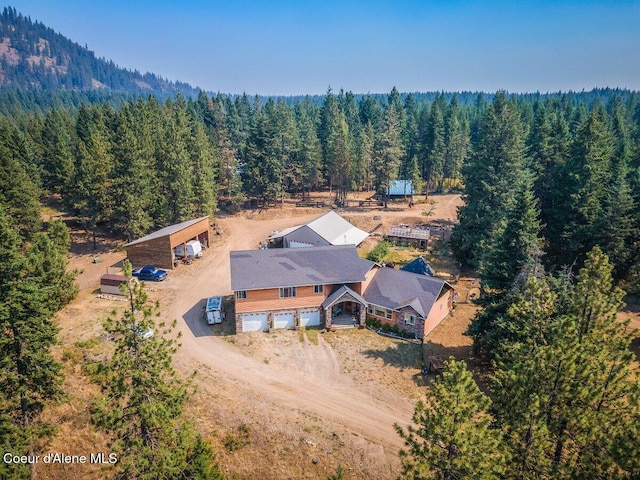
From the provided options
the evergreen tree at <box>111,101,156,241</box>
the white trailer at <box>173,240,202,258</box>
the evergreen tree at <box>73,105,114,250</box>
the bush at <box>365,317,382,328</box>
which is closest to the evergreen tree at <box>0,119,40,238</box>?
the evergreen tree at <box>73,105,114,250</box>

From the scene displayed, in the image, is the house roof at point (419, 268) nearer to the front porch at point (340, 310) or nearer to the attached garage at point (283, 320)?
the front porch at point (340, 310)

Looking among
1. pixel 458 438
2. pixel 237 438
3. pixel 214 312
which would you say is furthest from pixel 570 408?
pixel 214 312

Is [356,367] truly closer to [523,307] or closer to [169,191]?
[523,307]

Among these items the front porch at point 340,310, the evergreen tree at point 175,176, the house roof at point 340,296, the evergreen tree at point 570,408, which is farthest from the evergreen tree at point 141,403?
the evergreen tree at point 175,176

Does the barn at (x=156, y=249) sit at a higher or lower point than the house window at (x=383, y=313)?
higher

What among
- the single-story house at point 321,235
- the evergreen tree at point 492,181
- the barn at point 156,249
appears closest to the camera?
the evergreen tree at point 492,181

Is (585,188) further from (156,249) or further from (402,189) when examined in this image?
(156,249)
